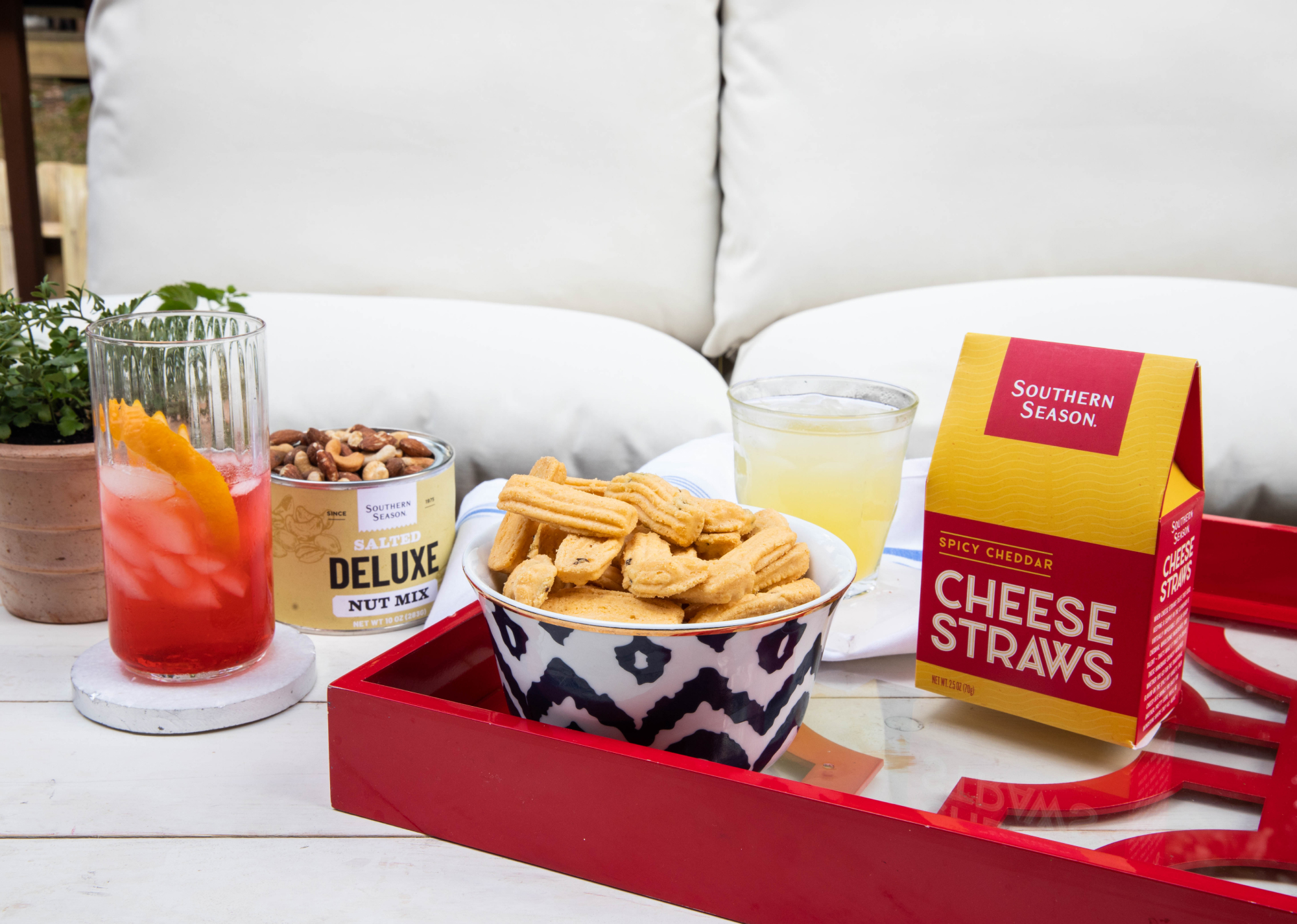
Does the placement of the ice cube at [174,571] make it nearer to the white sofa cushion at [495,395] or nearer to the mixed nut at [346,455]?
the mixed nut at [346,455]

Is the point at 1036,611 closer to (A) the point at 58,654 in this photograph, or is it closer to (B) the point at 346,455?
(B) the point at 346,455

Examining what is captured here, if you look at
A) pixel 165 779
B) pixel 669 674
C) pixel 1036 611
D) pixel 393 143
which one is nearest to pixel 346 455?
pixel 165 779

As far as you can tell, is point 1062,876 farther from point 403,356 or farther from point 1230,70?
point 1230,70

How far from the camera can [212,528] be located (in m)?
0.60

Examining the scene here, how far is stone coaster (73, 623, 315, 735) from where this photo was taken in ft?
1.95

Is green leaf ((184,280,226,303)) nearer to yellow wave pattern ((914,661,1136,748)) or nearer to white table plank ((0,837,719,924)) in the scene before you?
white table plank ((0,837,719,924))

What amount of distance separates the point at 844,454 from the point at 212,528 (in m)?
0.40

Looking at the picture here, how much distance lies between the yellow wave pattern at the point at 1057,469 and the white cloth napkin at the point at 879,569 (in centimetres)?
11

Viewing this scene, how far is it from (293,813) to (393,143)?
0.98 meters

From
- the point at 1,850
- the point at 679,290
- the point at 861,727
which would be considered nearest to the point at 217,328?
the point at 1,850

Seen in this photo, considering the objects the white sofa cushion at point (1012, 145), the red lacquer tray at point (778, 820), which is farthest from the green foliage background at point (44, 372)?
the white sofa cushion at point (1012, 145)

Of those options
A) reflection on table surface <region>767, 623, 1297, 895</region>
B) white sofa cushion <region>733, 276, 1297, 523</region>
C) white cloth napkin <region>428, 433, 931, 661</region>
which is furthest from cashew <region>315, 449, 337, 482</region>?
white sofa cushion <region>733, 276, 1297, 523</region>

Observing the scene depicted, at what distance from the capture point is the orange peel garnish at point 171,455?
58 centimetres

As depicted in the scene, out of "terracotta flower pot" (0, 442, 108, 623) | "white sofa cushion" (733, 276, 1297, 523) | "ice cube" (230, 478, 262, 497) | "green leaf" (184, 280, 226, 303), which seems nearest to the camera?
"ice cube" (230, 478, 262, 497)
